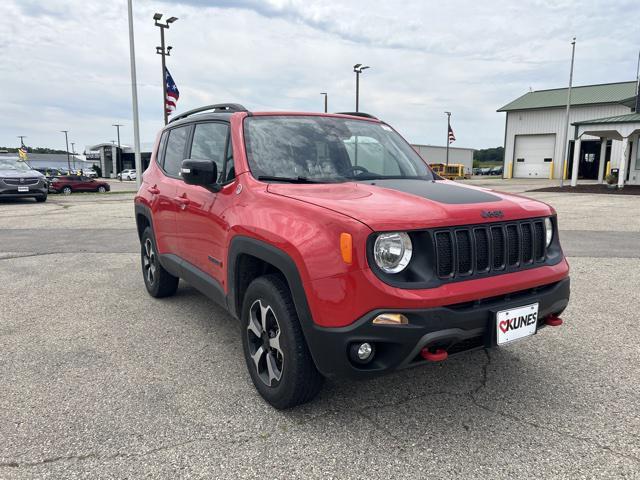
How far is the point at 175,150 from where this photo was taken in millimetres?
4562

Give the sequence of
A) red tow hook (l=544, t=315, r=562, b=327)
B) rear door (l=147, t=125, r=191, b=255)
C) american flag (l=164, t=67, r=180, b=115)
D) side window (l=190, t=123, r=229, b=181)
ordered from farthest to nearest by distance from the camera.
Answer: american flag (l=164, t=67, r=180, b=115), rear door (l=147, t=125, r=191, b=255), side window (l=190, t=123, r=229, b=181), red tow hook (l=544, t=315, r=562, b=327)

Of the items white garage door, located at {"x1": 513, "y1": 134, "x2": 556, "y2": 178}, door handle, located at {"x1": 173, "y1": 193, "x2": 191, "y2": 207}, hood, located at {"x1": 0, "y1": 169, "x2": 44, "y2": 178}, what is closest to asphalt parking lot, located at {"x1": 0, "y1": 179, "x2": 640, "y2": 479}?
door handle, located at {"x1": 173, "y1": 193, "x2": 191, "y2": 207}

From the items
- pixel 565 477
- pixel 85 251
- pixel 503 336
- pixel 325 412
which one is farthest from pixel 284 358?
pixel 85 251

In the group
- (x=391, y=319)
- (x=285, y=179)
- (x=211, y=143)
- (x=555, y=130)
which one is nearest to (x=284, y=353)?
(x=391, y=319)

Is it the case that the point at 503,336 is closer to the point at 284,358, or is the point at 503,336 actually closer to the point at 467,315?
the point at 467,315

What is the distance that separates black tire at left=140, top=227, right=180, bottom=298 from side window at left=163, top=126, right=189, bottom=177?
766mm

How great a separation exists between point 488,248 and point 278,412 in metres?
1.49

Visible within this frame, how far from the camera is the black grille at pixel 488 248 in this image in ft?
7.82

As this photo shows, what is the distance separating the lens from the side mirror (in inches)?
125

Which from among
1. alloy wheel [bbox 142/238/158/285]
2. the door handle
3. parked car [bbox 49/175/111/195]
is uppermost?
the door handle

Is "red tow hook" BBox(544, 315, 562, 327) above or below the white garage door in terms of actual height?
below

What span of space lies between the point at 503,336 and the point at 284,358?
3.80 ft

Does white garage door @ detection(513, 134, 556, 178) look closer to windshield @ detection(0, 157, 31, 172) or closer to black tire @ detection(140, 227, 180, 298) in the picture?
windshield @ detection(0, 157, 31, 172)

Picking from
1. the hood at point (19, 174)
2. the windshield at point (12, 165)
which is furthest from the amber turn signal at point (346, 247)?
the windshield at point (12, 165)
